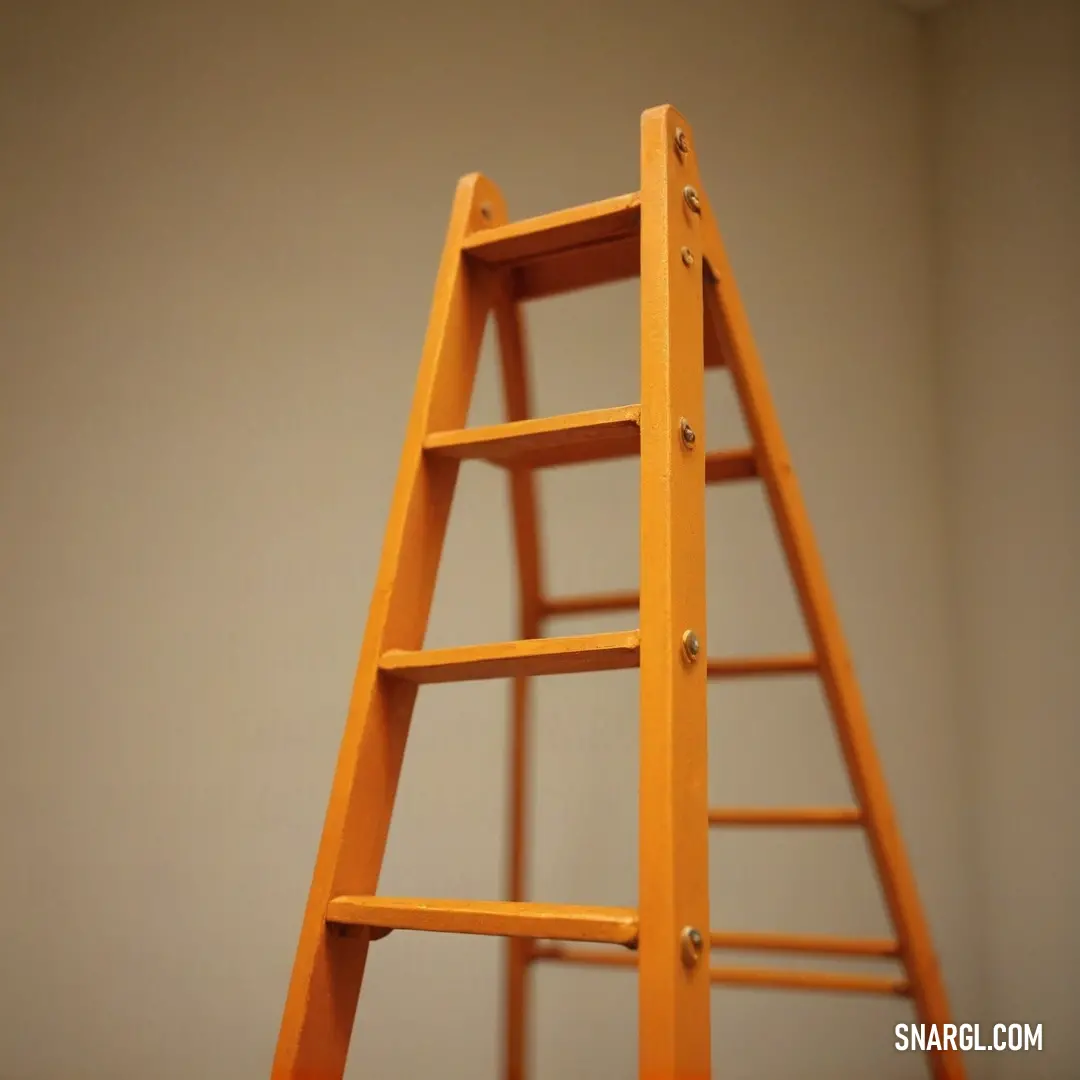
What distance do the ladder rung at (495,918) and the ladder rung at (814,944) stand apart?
0.55m

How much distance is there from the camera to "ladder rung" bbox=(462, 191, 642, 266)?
120 centimetres

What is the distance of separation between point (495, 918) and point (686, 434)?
0.46 m

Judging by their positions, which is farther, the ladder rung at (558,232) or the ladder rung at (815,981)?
the ladder rung at (815,981)

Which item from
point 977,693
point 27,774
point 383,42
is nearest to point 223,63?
point 383,42

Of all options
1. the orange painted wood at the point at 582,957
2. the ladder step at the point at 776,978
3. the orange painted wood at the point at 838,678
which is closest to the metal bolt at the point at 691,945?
the orange painted wood at the point at 838,678

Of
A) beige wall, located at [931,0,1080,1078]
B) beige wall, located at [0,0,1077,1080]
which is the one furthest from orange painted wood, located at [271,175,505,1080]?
beige wall, located at [931,0,1080,1078]

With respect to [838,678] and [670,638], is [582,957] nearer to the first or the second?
[838,678]

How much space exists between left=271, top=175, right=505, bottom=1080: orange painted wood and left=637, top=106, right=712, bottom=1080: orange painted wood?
0.78ft

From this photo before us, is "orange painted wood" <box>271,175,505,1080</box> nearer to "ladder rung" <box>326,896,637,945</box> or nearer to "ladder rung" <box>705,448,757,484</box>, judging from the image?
"ladder rung" <box>326,896,637,945</box>

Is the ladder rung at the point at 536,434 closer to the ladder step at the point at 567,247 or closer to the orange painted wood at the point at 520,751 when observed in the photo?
the ladder step at the point at 567,247

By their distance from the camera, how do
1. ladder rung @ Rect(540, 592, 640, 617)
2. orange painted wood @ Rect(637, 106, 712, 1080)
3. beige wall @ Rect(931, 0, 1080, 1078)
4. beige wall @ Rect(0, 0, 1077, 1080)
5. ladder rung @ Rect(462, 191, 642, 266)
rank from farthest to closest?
beige wall @ Rect(931, 0, 1080, 1078), beige wall @ Rect(0, 0, 1077, 1080), ladder rung @ Rect(540, 592, 640, 617), ladder rung @ Rect(462, 191, 642, 266), orange painted wood @ Rect(637, 106, 712, 1080)

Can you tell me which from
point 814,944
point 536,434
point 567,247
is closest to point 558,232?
point 567,247

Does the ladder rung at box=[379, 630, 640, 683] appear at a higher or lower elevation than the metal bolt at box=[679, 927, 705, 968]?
higher

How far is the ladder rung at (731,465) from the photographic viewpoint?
1.45m
